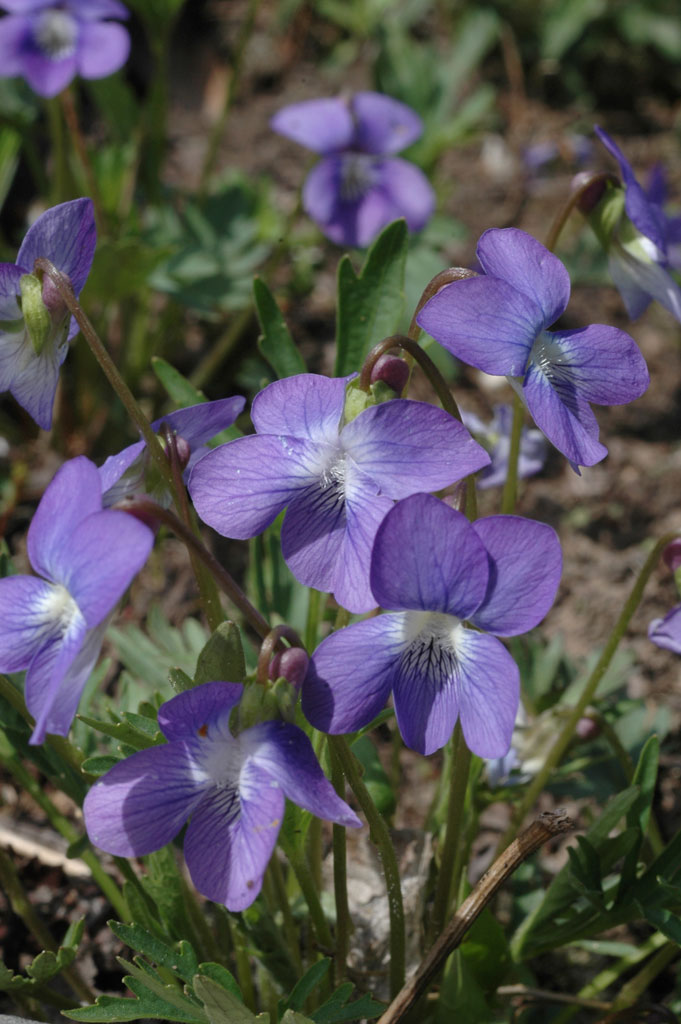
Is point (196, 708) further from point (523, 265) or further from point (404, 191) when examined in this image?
point (404, 191)

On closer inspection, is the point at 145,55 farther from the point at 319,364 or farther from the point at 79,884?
the point at 79,884

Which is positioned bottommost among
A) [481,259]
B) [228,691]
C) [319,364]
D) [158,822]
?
[319,364]

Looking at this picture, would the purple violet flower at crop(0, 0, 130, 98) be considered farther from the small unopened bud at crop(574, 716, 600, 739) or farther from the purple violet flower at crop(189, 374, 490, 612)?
the small unopened bud at crop(574, 716, 600, 739)

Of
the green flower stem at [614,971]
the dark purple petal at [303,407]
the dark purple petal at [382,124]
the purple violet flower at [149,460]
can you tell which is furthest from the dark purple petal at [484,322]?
the dark purple petal at [382,124]

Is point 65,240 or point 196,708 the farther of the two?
point 65,240

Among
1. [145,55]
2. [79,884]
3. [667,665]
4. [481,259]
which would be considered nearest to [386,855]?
[481,259]

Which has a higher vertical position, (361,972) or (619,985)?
(361,972)

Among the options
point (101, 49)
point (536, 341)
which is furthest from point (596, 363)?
point (101, 49)
